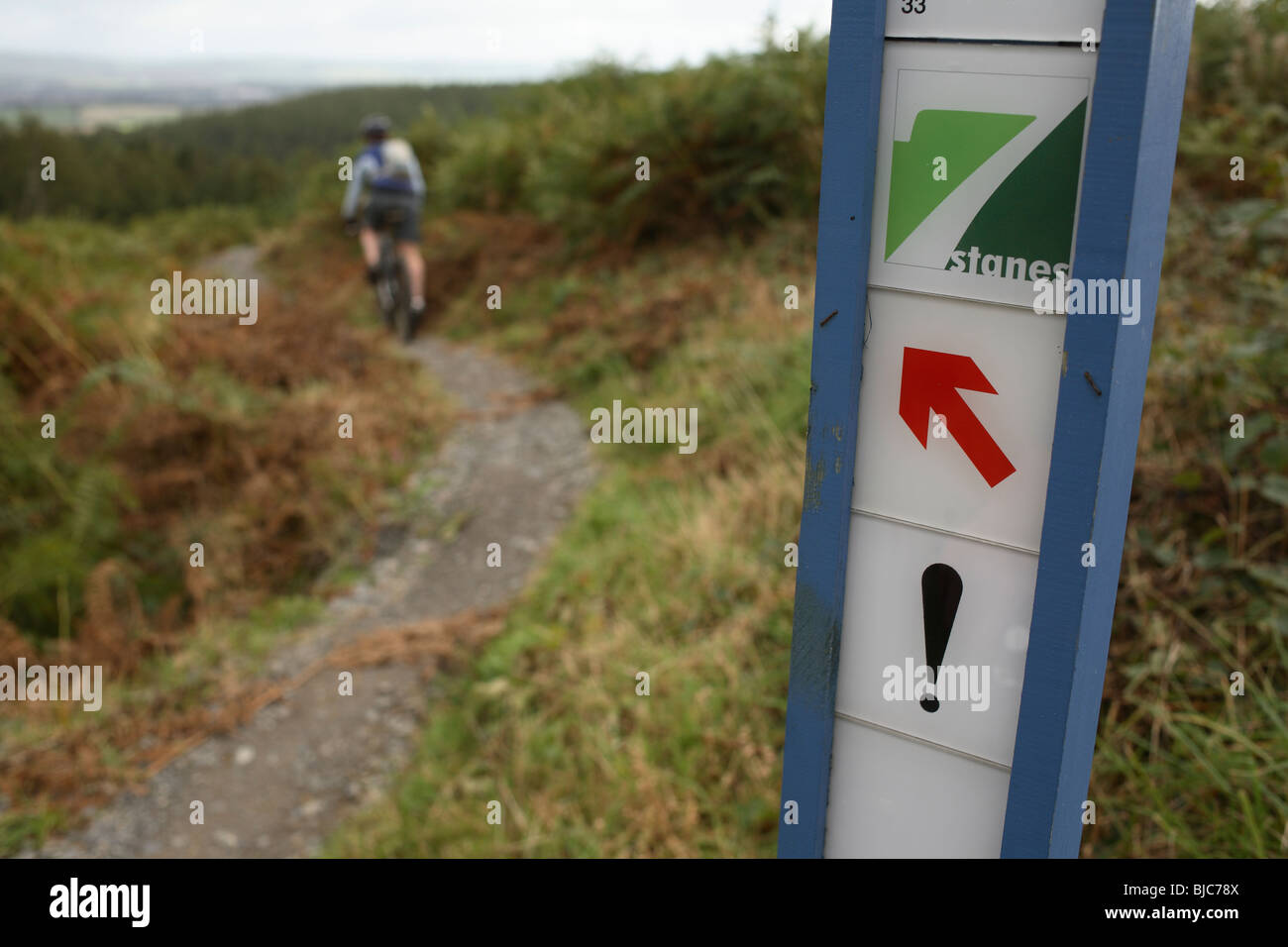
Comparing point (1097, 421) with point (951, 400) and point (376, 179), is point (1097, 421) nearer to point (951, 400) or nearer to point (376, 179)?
point (951, 400)

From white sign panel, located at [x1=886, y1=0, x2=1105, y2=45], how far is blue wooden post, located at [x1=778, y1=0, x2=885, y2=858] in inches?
1.6

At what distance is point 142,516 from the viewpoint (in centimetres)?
618

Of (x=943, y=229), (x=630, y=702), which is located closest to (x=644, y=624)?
(x=630, y=702)

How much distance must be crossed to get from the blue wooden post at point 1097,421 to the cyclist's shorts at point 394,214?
30.0 ft

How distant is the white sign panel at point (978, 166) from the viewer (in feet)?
4.25

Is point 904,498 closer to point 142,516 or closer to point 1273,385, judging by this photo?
point 1273,385

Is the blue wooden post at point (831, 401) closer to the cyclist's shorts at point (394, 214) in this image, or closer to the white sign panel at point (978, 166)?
the white sign panel at point (978, 166)

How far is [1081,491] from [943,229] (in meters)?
0.44

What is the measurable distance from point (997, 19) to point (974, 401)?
544mm

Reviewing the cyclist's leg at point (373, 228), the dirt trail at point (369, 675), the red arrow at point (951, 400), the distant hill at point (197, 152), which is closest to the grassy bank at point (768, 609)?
the dirt trail at point (369, 675)

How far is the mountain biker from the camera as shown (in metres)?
9.55

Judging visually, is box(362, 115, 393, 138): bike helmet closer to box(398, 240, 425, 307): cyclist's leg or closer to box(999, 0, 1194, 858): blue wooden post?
box(398, 240, 425, 307): cyclist's leg

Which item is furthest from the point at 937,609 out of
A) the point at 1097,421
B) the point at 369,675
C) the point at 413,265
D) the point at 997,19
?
the point at 413,265

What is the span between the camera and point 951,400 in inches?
57.4
